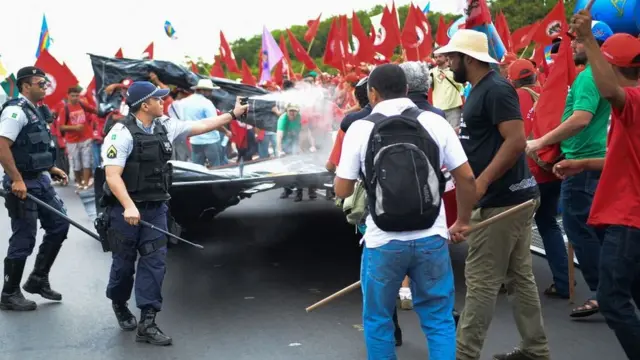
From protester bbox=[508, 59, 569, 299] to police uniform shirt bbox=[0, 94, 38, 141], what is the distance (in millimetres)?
3937

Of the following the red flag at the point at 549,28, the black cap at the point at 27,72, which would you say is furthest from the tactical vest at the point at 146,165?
the red flag at the point at 549,28

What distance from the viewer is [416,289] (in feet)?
12.8

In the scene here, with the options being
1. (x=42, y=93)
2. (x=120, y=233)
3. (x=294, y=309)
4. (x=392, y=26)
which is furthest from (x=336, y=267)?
(x=392, y=26)

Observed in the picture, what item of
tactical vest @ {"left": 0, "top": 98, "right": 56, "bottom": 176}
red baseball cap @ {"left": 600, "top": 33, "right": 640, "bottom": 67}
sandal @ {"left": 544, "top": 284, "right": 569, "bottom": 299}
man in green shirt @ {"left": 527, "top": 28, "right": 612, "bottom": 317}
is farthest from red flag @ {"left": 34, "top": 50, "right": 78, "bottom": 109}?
red baseball cap @ {"left": 600, "top": 33, "right": 640, "bottom": 67}

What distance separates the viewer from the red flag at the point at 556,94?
5582 millimetres

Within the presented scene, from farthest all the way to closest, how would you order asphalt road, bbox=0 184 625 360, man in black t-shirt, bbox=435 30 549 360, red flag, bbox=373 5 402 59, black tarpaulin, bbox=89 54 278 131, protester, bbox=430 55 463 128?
red flag, bbox=373 5 402 59 → black tarpaulin, bbox=89 54 278 131 → protester, bbox=430 55 463 128 → asphalt road, bbox=0 184 625 360 → man in black t-shirt, bbox=435 30 549 360

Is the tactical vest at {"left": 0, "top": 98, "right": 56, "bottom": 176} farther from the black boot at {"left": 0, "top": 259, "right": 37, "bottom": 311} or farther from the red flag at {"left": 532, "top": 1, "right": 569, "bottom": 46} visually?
the red flag at {"left": 532, "top": 1, "right": 569, "bottom": 46}

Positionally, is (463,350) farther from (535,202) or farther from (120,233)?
(120,233)

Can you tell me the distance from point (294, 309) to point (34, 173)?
94.4 inches

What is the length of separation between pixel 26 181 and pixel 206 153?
20.2ft

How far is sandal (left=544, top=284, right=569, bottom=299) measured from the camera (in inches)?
247

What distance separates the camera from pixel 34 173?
21.2 feet

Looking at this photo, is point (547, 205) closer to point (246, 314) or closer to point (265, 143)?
point (246, 314)

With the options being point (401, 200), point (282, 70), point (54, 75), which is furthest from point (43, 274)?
point (282, 70)
